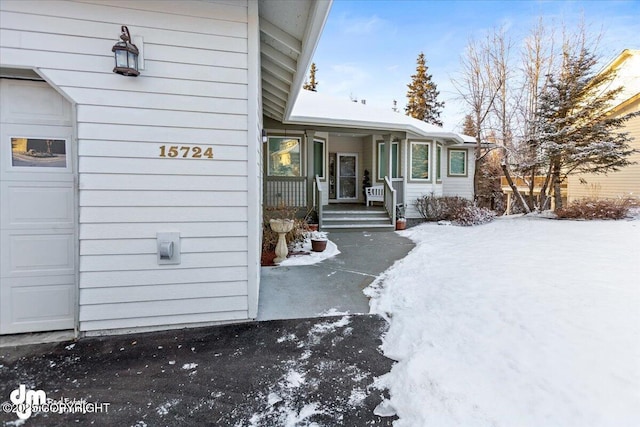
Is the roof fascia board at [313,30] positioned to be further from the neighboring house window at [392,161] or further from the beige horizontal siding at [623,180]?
the beige horizontal siding at [623,180]

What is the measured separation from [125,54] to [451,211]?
31.8 feet

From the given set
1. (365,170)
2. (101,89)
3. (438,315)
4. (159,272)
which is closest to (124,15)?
(101,89)

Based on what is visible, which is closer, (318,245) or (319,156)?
(318,245)

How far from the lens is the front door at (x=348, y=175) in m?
12.0

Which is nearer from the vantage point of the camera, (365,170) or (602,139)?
(602,139)

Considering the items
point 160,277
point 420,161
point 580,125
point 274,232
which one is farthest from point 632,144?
point 160,277

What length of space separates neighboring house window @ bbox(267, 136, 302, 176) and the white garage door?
6402 millimetres

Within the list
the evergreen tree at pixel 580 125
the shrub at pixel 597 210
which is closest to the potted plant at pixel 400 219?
the shrub at pixel 597 210

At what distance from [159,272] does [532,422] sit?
121 inches

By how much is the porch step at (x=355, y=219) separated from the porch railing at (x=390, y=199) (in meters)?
0.15

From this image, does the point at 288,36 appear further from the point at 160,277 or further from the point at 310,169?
the point at 310,169

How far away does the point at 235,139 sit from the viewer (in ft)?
10.1

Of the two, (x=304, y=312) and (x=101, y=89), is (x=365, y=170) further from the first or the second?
(x=101, y=89)

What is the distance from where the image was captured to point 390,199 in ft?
30.1
